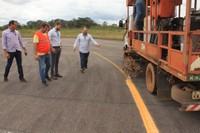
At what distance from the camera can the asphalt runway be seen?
554 cm

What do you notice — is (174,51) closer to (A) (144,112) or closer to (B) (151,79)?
(A) (144,112)

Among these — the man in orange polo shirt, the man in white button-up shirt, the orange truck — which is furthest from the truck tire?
the man in white button-up shirt

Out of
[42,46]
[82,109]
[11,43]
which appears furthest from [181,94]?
[11,43]

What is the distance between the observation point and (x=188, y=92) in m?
5.80

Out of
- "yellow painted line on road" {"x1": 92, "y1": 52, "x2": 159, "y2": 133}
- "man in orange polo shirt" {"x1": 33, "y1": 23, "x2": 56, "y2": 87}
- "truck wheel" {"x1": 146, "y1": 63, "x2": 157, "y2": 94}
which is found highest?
"man in orange polo shirt" {"x1": 33, "y1": 23, "x2": 56, "y2": 87}

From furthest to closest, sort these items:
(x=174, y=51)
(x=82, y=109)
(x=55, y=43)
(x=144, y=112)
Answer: (x=55, y=43) → (x=82, y=109) → (x=144, y=112) → (x=174, y=51)

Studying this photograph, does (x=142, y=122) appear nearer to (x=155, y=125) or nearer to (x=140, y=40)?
(x=155, y=125)

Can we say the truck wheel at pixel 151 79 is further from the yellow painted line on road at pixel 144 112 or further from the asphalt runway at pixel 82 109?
the yellow painted line on road at pixel 144 112

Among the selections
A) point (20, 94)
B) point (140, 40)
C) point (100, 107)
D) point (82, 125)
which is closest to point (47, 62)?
point (20, 94)

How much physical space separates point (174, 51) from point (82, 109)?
7.31 ft

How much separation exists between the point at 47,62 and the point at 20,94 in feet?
7.12

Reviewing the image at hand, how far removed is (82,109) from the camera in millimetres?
6688

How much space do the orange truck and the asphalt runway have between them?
16.1 inches

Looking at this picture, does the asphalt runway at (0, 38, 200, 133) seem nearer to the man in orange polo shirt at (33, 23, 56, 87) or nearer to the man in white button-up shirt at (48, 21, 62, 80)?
the man in orange polo shirt at (33, 23, 56, 87)
